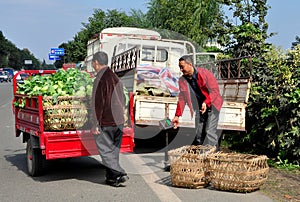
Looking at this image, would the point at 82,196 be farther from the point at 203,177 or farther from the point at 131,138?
the point at 203,177

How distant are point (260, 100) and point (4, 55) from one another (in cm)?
12302

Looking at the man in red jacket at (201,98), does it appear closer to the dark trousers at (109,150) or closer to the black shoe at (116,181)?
the dark trousers at (109,150)

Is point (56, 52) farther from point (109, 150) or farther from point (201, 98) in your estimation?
point (109, 150)

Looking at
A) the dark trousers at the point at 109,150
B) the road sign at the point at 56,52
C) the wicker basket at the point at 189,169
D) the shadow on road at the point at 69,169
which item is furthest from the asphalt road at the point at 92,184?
the road sign at the point at 56,52

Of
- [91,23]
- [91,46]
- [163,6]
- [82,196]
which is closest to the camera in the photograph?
[82,196]

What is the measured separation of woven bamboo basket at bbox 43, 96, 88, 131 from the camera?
611cm

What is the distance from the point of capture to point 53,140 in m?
6.05

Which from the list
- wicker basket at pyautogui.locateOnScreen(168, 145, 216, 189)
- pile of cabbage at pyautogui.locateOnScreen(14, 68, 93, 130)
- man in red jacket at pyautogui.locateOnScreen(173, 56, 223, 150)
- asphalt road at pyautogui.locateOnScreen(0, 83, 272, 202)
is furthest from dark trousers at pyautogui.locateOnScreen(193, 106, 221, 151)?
pile of cabbage at pyautogui.locateOnScreen(14, 68, 93, 130)

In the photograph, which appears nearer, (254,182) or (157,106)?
(254,182)

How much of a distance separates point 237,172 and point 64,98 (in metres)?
2.66

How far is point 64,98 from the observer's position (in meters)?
6.25

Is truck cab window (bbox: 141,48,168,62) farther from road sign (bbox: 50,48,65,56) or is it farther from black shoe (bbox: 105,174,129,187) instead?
road sign (bbox: 50,48,65,56)

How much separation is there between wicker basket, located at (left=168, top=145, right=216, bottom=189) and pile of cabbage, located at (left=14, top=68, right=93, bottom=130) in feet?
4.85

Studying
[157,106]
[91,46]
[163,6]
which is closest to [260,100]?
[157,106]
